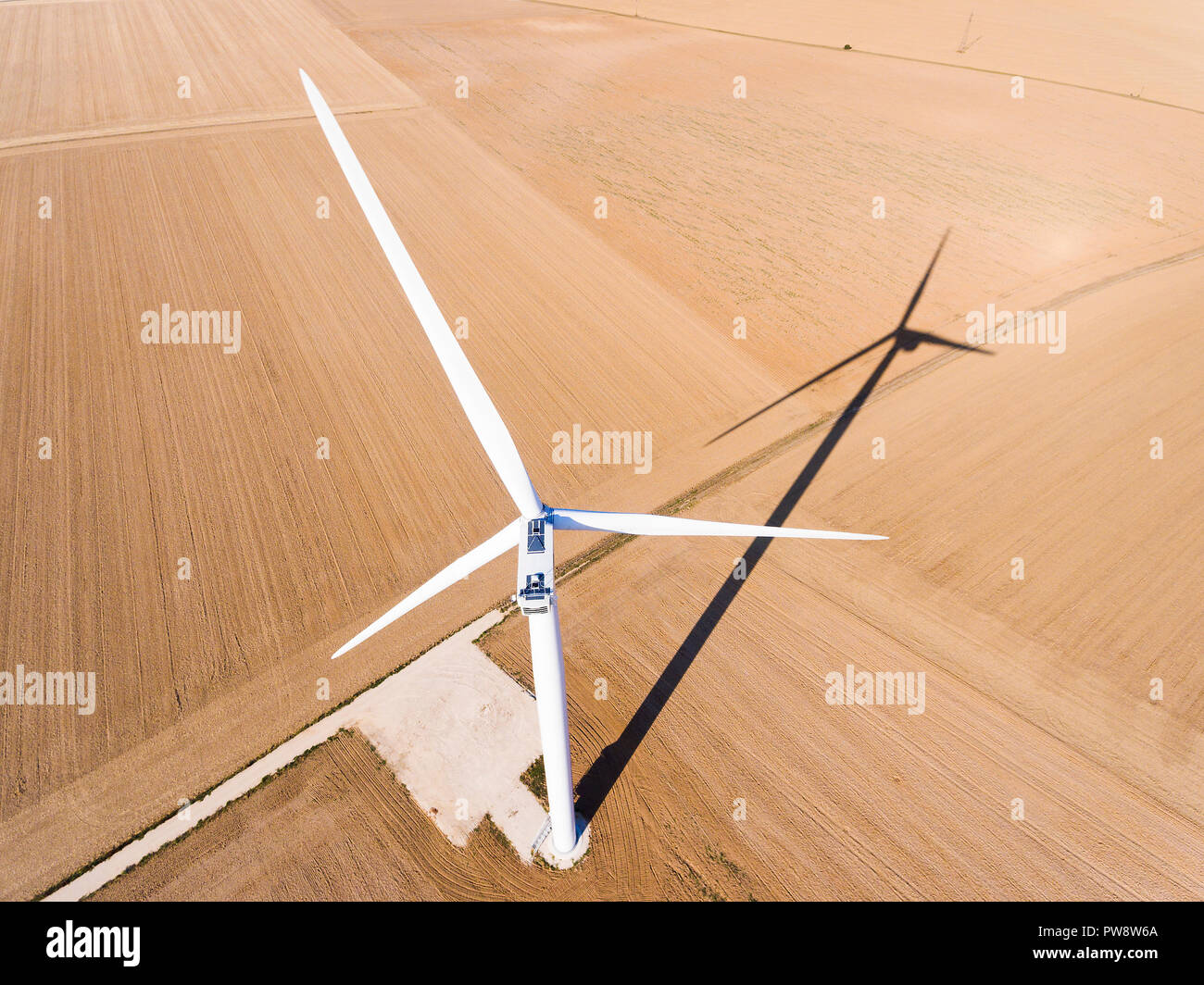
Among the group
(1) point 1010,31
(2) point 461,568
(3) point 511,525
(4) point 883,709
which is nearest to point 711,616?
(4) point 883,709

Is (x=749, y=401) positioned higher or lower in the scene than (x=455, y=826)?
higher

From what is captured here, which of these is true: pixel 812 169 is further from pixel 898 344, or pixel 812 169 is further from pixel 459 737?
pixel 459 737

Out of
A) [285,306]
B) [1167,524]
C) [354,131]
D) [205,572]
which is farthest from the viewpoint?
[354,131]

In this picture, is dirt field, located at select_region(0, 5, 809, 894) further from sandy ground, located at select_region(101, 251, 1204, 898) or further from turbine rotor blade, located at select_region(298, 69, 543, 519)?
turbine rotor blade, located at select_region(298, 69, 543, 519)

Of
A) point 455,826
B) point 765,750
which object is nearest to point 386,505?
point 455,826

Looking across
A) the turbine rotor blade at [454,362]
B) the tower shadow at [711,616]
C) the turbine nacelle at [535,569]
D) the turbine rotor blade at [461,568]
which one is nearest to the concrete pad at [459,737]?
the tower shadow at [711,616]

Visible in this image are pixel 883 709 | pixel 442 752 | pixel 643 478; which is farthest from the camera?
pixel 643 478

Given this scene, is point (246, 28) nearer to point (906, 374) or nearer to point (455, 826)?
point (906, 374)

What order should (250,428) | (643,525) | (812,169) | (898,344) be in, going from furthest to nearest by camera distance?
(812,169), (898,344), (250,428), (643,525)
